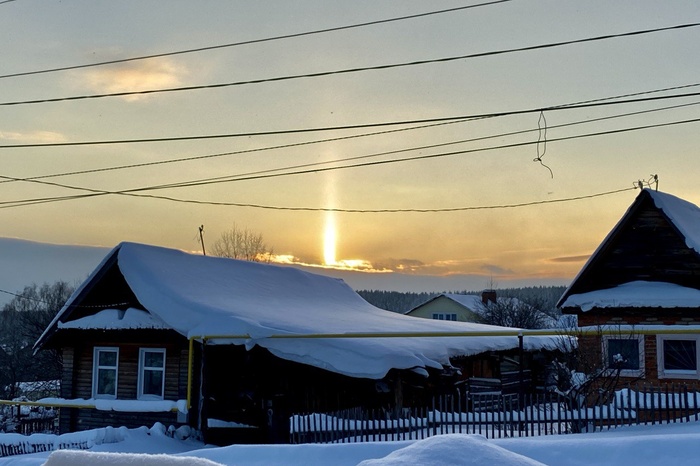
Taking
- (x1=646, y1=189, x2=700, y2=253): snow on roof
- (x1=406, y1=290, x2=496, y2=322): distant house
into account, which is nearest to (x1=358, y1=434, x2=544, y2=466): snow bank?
(x1=646, y1=189, x2=700, y2=253): snow on roof

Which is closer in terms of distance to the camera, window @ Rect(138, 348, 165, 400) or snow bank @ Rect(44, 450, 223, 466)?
snow bank @ Rect(44, 450, 223, 466)

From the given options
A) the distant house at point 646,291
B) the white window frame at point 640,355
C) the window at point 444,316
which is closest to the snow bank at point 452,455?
the distant house at point 646,291

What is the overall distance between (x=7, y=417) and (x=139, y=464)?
37.5m

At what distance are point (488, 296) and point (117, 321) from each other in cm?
4569

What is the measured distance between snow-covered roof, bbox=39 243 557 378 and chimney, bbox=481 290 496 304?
32.5 meters

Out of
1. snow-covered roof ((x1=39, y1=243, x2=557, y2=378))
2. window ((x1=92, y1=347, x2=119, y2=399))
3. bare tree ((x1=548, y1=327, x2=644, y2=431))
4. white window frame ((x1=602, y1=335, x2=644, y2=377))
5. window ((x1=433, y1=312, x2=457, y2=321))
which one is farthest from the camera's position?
window ((x1=433, y1=312, x2=457, y2=321))

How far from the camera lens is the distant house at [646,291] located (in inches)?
740

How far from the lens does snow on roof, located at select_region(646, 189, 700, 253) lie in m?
19.1

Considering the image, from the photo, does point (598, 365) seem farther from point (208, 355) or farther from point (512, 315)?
point (512, 315)

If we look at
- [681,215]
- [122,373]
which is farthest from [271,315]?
[681,215]

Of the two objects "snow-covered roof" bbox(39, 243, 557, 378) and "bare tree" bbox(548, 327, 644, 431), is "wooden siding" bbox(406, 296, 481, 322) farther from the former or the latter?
"bare tree" bbox(548, 327, 644, 431)

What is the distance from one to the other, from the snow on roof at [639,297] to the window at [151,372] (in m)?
11.3

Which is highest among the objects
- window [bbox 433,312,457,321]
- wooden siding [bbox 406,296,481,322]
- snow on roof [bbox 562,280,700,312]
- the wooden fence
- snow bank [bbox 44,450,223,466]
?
wooden siding [bbox 406,296,481,322]

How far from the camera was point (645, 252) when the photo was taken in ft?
66.1
